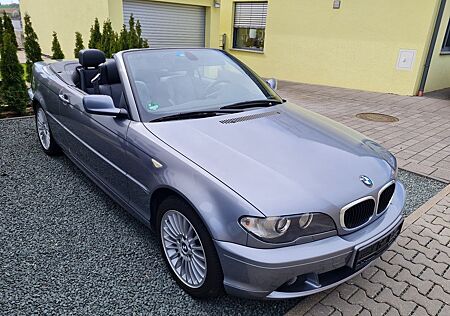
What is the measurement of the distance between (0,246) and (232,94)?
214 centimetres

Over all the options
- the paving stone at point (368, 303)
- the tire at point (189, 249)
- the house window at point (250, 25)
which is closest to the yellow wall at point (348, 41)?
the house window at point (250, 25)

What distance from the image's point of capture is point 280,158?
6.90 ft

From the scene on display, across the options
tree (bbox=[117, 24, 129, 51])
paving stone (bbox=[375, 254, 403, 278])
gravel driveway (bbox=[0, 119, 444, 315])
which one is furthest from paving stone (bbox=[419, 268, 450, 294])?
tree (bbox=[117, 24, 129, 51])

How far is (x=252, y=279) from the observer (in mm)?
1765

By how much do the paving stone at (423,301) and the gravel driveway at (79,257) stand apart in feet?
2.43

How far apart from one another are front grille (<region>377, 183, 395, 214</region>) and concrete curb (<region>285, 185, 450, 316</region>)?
2.11 ft

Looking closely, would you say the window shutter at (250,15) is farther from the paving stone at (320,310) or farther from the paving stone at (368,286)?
the paving stone at (320,310)

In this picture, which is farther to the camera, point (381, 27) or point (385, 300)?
point (381, 27)

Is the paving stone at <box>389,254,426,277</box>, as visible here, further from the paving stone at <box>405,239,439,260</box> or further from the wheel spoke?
the wheel spoke

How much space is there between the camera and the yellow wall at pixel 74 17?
10594mm

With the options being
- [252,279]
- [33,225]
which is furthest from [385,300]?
[33,225]

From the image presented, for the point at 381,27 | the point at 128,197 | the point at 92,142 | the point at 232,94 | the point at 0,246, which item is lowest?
the point at 0,246

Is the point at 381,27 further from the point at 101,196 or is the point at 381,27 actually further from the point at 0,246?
the point at 0,246

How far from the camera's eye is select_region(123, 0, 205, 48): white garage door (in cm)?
1100
